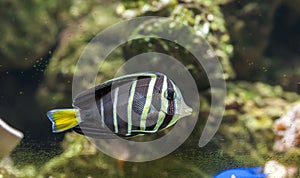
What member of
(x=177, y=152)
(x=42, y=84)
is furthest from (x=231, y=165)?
(x=42, y=84)

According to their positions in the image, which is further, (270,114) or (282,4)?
(282,4)

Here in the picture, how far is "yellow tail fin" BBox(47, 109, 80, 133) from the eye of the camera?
1.54 m

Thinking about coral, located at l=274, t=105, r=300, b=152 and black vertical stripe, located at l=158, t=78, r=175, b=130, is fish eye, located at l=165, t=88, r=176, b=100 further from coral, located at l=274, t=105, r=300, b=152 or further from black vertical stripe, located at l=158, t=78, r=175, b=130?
coral, located at l=274, t=105, r=300, b=152

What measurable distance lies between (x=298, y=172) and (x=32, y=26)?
76.8 inches

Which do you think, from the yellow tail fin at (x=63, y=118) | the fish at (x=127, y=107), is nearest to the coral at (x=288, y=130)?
the fish at (x=127, y=107)

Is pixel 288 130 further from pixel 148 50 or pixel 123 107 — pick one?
pixel 123 107

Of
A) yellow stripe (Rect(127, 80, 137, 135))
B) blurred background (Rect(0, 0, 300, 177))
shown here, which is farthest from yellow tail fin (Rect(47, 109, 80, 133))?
blurred background (Rect(0, 0, 300, 177))

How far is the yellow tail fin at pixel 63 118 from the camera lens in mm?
1542

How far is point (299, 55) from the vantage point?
10.2 feet

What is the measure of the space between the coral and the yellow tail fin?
1206 mm

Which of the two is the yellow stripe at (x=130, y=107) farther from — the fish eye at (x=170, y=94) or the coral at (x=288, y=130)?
the coral at (x=288, y=130)

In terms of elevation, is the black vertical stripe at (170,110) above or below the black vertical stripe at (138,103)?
above

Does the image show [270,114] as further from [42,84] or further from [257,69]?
[42,84]

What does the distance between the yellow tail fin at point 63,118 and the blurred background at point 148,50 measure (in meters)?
0.52
